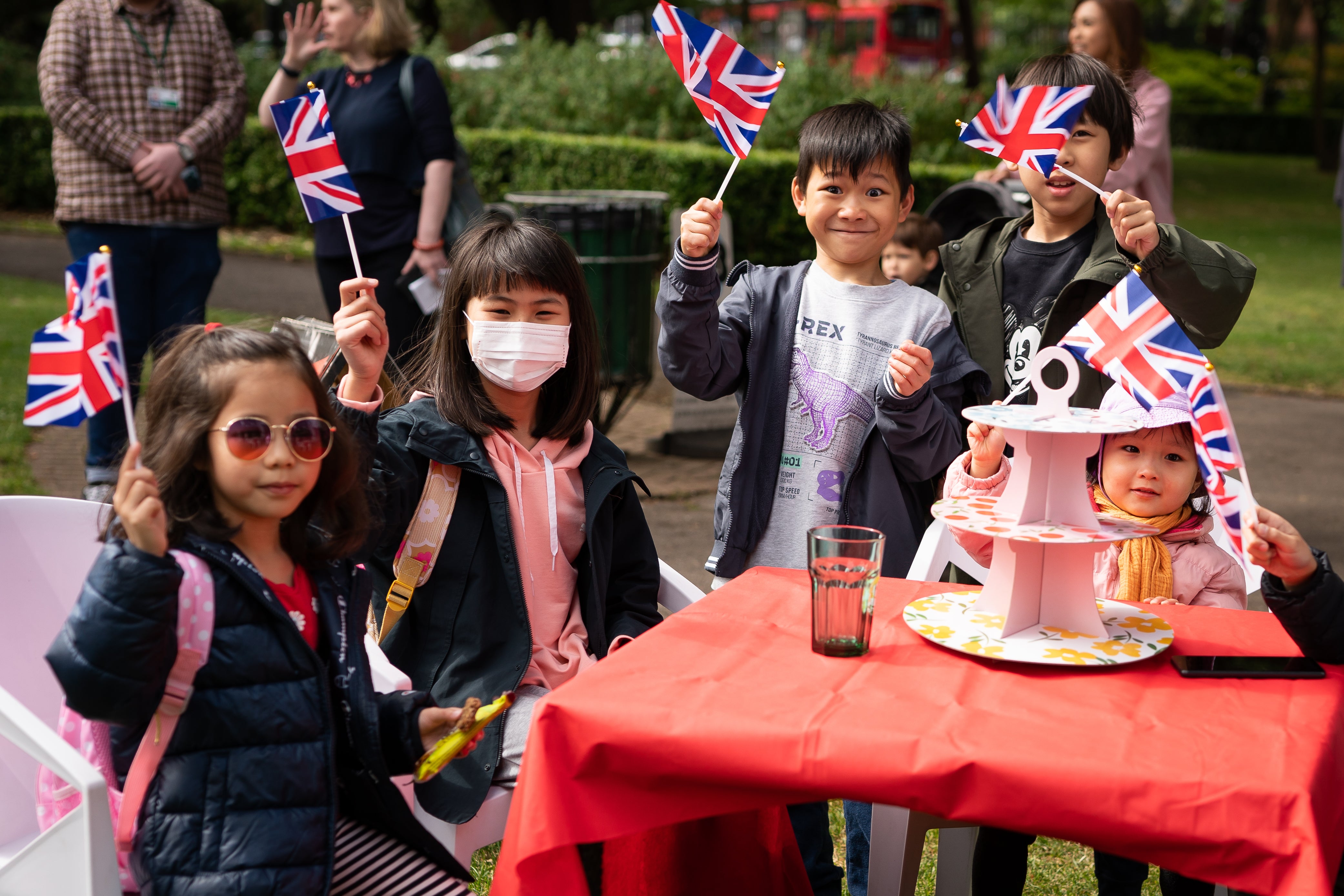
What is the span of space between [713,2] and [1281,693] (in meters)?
29.0

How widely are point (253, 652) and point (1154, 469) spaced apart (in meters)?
1.67

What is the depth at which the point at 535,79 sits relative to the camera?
583 inches

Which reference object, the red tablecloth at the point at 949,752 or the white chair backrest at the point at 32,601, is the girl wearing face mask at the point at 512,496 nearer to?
the white chair backrest at the point at 32,601

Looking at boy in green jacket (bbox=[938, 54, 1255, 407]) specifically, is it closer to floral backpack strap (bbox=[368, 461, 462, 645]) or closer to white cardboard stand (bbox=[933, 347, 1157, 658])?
white cardboard stand (bbox=[933, 347, 1157, 658])

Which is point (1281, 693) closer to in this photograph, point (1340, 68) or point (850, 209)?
point (850, 209)

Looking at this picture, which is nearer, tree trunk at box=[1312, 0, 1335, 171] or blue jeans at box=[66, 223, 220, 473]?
blue jeans at box=[66, 223, 220, 473]

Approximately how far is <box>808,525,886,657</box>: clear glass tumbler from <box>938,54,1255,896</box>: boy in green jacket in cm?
107

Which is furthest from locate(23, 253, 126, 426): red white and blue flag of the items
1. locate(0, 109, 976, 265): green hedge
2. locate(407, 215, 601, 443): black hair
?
locate(0, 109, 976, 265): green hedge

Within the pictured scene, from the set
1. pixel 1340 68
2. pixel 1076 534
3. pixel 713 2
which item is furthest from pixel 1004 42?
pixel 1076 534

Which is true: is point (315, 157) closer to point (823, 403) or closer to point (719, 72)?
point (719, 72)

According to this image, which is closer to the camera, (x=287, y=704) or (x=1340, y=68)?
(x=287, y=704)

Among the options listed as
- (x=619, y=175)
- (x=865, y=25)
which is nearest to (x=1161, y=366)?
(x=619, y=175)

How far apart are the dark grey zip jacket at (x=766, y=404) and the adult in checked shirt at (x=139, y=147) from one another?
10.4 feet

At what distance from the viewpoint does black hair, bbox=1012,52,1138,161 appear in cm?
318
